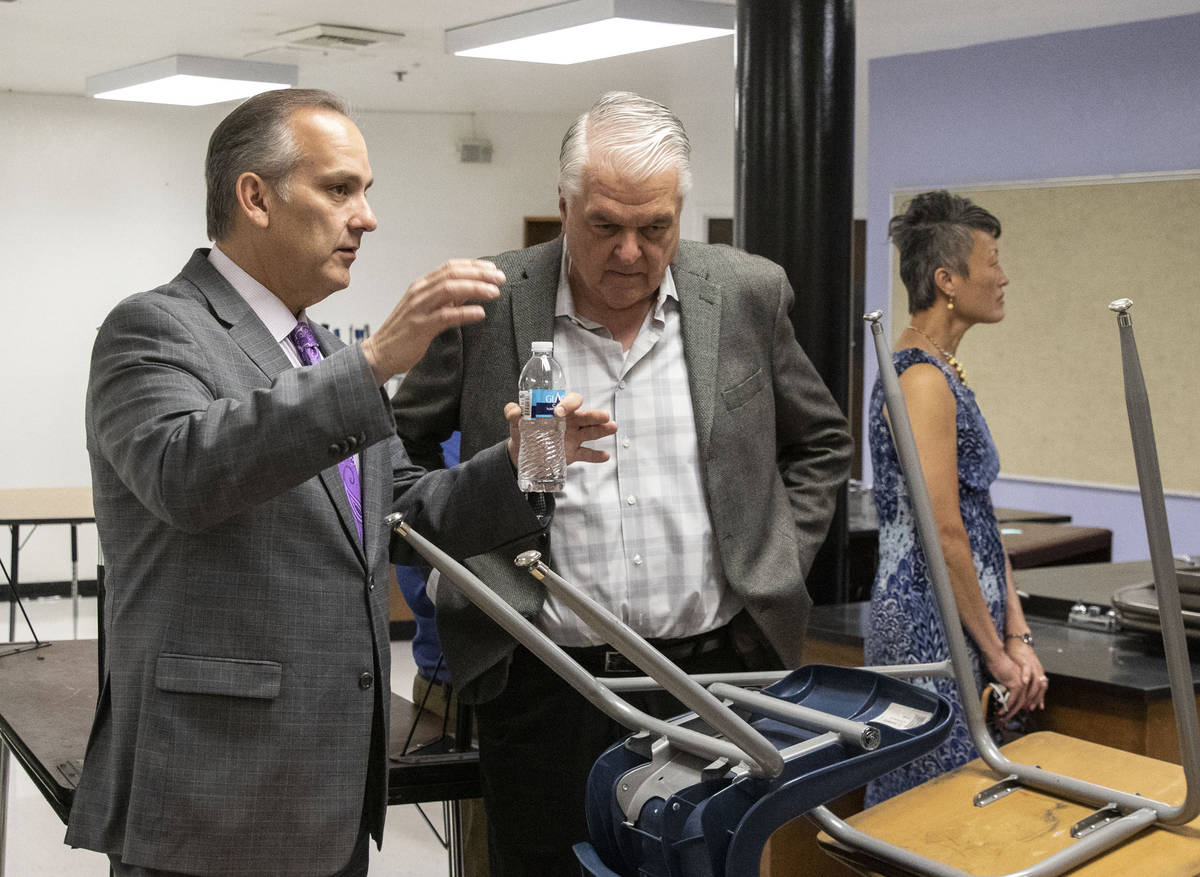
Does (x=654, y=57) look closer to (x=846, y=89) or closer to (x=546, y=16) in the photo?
(x=546, y=16)

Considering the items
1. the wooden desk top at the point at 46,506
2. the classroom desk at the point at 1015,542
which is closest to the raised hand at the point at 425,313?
Answer: the classroom desk at the point at 1015,542

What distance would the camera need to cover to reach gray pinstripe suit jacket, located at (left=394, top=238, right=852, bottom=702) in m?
2.06

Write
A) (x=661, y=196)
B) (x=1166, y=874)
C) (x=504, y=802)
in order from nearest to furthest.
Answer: (x=1166, y=874) < (x=661, y=196) < (x=504, y=802)

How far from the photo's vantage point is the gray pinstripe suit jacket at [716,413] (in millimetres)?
2057

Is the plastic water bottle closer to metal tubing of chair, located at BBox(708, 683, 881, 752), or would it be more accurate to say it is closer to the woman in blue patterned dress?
metal tubing of chair, located at BBox(708, 683, 881, 752)

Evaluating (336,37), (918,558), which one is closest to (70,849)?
(918,558)

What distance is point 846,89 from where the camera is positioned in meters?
3.53

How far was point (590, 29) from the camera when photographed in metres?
5.96

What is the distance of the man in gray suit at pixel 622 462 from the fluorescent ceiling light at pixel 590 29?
148 inches

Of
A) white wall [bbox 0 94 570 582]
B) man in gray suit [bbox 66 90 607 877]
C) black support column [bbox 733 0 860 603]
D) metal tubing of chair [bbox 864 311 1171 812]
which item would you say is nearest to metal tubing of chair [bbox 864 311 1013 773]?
metal tubing of chair [bbox 864 311 1171 812]

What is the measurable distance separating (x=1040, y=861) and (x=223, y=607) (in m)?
1.02

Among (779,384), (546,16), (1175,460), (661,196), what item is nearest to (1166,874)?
(779,384)

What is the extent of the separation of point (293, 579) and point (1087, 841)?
102 centimetres

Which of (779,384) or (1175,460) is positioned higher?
(779,384)
